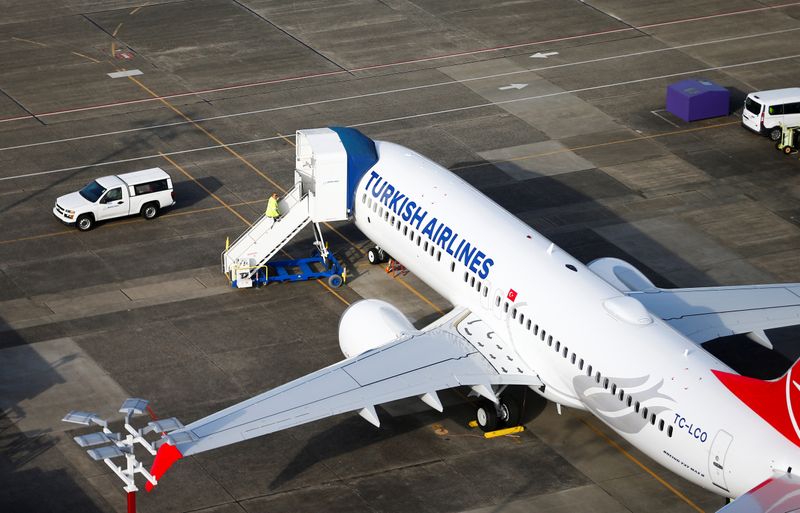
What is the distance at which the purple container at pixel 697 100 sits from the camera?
74.6 m

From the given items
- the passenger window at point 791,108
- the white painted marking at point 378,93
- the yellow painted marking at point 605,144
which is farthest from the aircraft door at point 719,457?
the white painted marking at point 378,93

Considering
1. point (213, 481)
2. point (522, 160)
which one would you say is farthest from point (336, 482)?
point (522, 160)

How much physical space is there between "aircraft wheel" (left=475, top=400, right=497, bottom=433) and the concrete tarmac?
26.0 inches

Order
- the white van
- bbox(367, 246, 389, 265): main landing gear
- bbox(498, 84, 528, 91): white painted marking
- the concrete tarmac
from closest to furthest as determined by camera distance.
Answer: the concrete tarmac, bbox(367, 246, 389, 265): main landing gear, the white van, bbox(498, 84, 528, 91): white painted marking

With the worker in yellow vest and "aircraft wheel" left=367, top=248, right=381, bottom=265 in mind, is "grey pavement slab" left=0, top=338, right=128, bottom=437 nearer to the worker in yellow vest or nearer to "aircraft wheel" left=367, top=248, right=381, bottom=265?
the worker in yellow vest

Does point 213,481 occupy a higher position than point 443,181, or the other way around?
point 443,181

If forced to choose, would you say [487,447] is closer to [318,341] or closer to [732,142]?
[318,341]

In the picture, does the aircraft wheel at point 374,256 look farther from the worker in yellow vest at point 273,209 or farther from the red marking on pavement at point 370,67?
the red marking on pavement at point 370,67

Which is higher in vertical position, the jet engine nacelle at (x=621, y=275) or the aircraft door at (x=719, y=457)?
the aircraft door at (x=719, y=457)

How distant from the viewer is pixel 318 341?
177 feet

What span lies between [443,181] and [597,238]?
11.7 metres

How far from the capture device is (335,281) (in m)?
58.4

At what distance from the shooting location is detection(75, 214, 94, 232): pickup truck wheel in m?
62.0

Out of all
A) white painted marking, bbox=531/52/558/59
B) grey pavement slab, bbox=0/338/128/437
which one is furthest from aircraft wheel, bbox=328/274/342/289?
white painted marking, bbox=531/52/558/59
